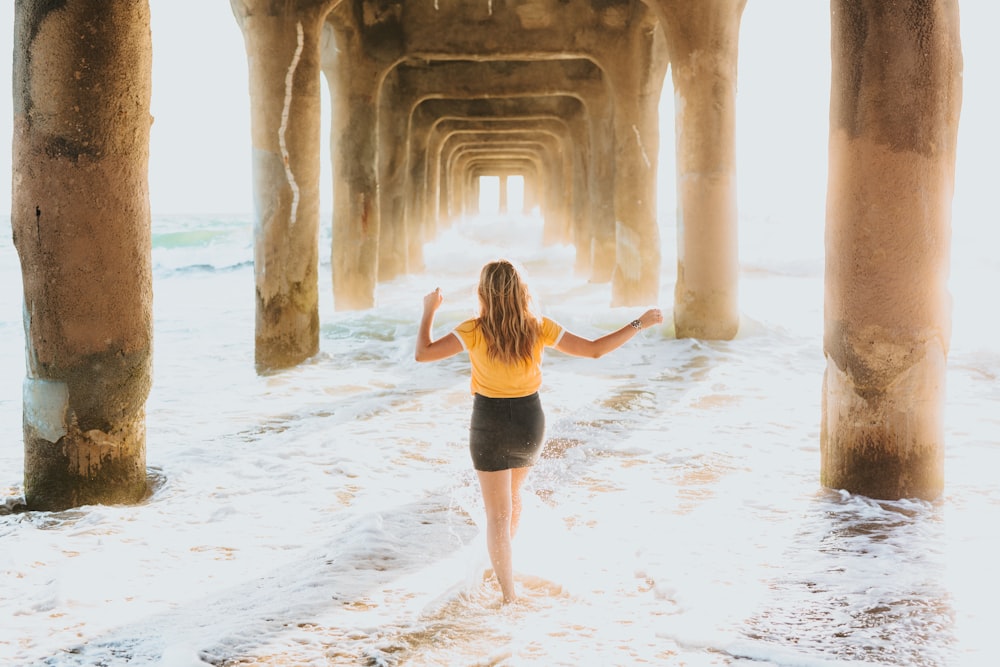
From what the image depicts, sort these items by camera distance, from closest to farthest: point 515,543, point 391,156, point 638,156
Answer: point 515,543
point 638,156
point 391,156

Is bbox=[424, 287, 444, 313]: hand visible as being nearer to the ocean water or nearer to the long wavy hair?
the long wavy hair

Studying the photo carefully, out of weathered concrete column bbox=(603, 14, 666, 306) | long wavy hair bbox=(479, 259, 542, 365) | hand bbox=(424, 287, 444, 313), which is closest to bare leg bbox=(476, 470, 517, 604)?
long wavy hair bbox=(479, 259, 542, 365)

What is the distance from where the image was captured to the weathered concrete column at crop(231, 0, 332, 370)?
7.80 m

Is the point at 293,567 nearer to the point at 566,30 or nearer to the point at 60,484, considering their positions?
the point at 60,484

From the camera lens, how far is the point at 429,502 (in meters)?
4.41

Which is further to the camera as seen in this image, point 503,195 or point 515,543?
point 503,195

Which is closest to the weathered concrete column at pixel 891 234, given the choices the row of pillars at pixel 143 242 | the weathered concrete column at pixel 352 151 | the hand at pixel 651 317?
the row of pillars at pixel 143 242

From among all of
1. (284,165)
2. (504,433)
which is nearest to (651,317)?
(504,433)

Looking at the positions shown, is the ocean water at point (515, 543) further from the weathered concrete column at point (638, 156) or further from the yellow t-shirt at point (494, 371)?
the weathered concrete column at point (638, 156)

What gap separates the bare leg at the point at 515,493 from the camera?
3199 millimetres

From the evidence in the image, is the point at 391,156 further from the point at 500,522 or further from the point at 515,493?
the point at 500,522

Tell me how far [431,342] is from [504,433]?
0.44 m

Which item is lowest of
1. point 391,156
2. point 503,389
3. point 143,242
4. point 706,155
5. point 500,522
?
point 500,522

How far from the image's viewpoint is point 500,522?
3102mm
